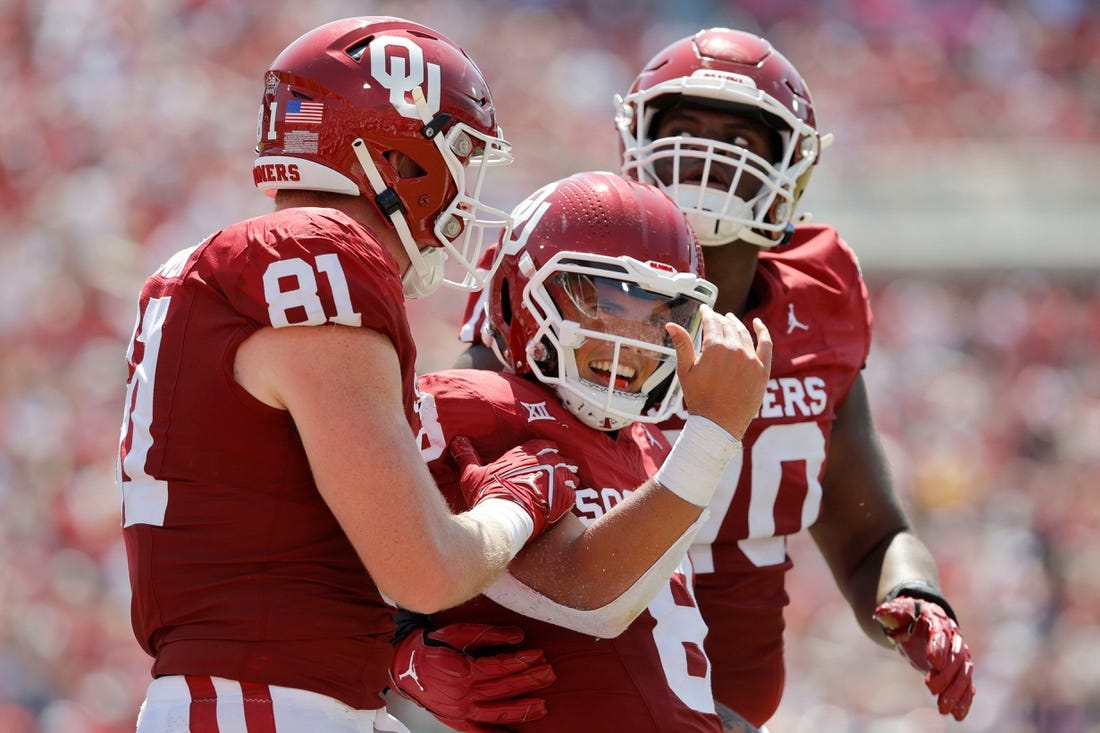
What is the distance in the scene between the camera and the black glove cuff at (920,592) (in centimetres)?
333

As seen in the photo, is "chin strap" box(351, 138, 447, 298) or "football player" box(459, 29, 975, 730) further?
"football player" box(459, 29, 975, 730)

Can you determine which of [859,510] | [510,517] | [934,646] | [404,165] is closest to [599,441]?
[510,517]

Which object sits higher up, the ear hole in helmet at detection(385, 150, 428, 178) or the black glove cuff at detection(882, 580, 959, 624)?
the ear hole in helmet at detection(385, 150, 428, 178)

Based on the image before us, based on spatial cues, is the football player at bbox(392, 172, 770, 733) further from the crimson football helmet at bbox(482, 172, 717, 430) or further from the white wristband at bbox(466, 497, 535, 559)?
the white wristband at bbox(466, 497, 535, 559)

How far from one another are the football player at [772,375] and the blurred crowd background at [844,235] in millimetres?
4363

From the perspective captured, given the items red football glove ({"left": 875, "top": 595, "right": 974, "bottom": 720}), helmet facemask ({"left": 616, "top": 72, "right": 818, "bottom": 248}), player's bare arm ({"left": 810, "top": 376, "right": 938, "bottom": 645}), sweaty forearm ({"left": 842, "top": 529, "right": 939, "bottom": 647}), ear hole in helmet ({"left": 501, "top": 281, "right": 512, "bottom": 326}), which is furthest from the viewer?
player's bare arm ({"left": 810, "top": 376, "right": 938, "bottom": 645})

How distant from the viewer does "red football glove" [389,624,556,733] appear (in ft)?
8.18

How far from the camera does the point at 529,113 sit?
1264cm

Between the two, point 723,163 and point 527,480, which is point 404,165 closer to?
point 527,480

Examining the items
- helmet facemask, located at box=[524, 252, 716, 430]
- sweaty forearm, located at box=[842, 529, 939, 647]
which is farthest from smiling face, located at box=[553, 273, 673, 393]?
sweaty forearm, located at box=[842, 529, 939, 647]

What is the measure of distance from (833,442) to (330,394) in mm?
1836

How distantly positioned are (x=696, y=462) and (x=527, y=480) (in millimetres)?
277

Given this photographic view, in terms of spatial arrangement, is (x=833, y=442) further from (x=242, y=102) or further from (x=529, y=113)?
(x=529, y=113)

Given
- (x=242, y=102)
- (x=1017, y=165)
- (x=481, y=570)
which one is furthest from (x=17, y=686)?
(x=1017, y=165)
